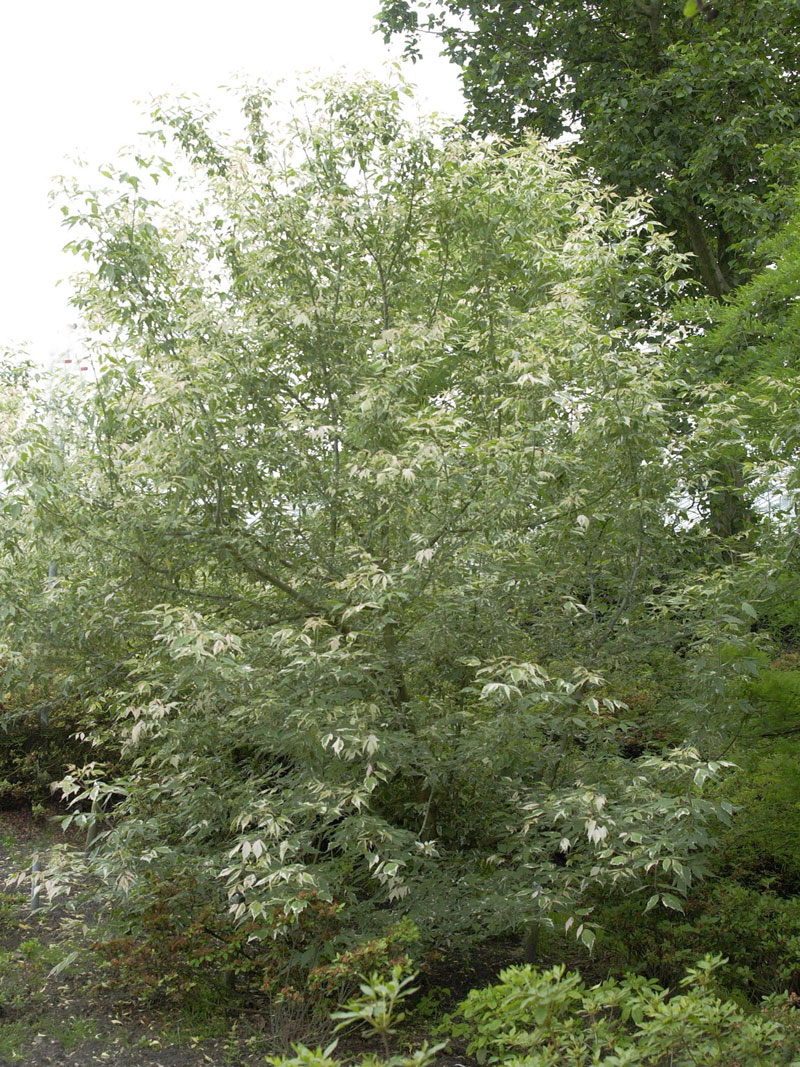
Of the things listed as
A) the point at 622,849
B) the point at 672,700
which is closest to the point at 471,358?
the point at 672,700

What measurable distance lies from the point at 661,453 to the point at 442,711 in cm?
157

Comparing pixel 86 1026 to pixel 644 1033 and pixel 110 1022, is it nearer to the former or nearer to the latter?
pixel 110 1022

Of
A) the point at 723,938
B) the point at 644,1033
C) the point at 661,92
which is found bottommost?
the point at 723,938

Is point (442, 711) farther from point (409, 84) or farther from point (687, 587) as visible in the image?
point (409, 84)

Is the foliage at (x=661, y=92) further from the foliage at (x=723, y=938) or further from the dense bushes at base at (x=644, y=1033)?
the dense bushes at base at (x=644, y=1033)

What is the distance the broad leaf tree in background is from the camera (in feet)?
12.1

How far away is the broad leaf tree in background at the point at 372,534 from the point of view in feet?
12.1

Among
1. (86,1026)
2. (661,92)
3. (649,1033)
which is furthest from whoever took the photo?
(661,92)

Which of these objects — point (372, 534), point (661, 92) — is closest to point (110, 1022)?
point (372, 534)

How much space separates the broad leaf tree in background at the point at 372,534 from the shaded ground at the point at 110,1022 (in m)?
0.42

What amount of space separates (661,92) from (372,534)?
7.03 m

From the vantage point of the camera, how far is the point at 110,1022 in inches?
164

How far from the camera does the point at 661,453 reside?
4.21 m

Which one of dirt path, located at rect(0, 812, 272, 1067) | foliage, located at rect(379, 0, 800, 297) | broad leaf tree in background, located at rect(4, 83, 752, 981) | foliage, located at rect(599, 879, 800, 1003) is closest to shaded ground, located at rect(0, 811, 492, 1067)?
dirt path, located at rect(0, 812, 272, 1067)
